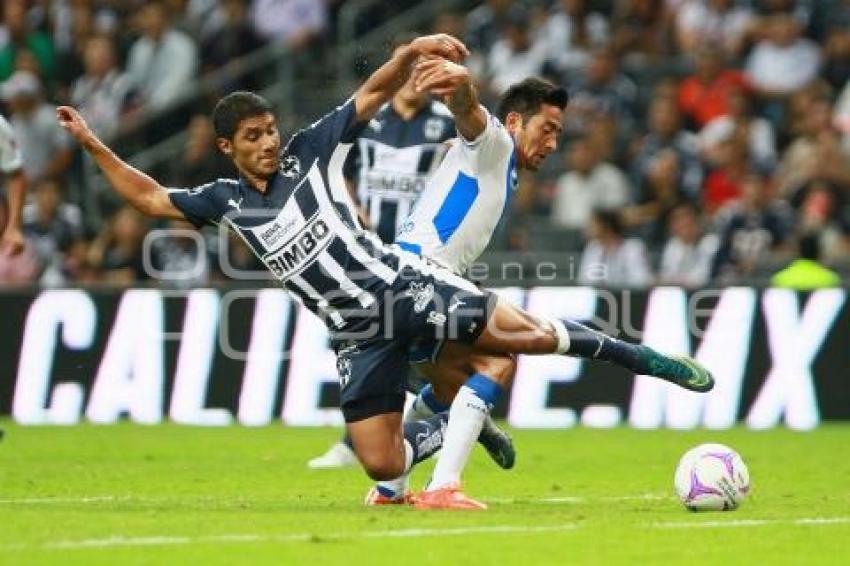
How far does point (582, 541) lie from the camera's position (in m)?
8.77

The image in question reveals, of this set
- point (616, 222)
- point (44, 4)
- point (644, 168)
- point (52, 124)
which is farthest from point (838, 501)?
point (44, 4)

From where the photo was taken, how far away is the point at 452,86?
9.78 metres

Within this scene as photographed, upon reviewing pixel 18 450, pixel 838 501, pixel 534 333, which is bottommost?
pixel 18 450

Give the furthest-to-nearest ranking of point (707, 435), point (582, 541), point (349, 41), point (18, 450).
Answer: point (349, 41) < point (707, 435) < point (18, 450) < point (582, 541)

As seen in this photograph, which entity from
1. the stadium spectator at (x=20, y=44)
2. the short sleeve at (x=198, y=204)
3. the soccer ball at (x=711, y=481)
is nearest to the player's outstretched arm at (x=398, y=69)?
the short sleeve at (x=198, y=204)

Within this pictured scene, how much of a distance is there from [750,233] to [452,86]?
9.49m

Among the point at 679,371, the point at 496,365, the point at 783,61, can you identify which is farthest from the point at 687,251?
the point at 496,365

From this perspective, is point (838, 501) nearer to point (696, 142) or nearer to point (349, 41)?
point (696, 142)

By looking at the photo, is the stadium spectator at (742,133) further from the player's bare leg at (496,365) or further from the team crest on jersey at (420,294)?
the team crest on jersey at (420,294)

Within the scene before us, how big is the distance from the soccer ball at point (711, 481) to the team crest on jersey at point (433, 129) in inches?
170

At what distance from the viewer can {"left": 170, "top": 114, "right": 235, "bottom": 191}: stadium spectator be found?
67.9 ft

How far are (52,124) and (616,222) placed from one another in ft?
20.5

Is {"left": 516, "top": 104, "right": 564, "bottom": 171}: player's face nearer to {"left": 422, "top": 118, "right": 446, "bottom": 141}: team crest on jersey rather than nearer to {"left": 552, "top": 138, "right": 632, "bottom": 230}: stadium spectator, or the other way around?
{"left": 422, "top": 118, "right": 446, "bottom": 141}: team crest on jersey

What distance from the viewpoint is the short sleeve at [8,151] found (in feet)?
45.1
